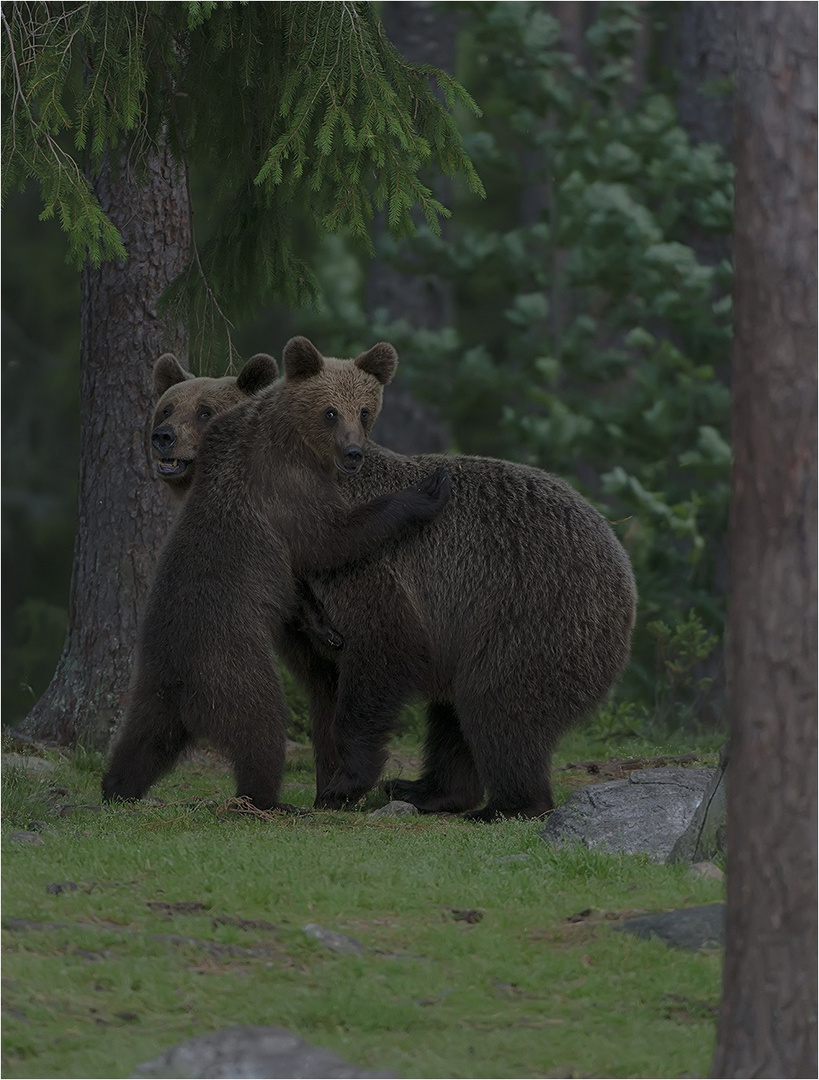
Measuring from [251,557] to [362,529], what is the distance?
57 cm

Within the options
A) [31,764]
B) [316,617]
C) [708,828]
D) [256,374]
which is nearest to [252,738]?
[316,617]

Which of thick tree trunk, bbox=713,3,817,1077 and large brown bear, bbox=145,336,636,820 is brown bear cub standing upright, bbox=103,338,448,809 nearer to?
large brown bear, bbox=145,336,636,820

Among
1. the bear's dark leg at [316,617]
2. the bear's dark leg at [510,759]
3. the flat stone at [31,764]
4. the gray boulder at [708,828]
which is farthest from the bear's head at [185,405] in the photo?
the gray boulder at [708,828]

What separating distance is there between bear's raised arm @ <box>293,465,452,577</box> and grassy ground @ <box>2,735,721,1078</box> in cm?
152

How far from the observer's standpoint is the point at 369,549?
755 cm

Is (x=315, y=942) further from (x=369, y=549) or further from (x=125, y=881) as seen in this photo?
(x=369, y=549)

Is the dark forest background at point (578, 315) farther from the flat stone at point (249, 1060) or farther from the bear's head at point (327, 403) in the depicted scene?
the flat stone at point (249, 1060)

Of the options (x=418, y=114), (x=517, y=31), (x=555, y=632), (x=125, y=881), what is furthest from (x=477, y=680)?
(x=517, y=31)

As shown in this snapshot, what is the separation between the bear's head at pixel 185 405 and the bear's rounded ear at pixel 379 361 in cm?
54

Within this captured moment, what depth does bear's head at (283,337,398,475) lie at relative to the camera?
295 inches

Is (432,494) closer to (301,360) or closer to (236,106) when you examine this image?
(301,360)

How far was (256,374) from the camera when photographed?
321 inches

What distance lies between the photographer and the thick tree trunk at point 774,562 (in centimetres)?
382

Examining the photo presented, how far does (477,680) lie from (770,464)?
377 centimetres
